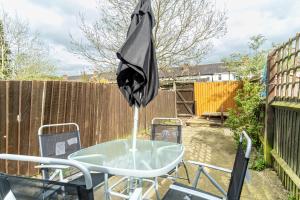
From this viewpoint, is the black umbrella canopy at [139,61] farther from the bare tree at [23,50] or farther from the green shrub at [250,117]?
the bare tree at [23,50]

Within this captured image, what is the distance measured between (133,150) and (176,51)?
323 inches

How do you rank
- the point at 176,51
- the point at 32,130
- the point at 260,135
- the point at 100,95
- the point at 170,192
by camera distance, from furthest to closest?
the point at 176,51 < the point at 100,95 < the point at 260,135 < the point at 32,130 < the point at 170,192

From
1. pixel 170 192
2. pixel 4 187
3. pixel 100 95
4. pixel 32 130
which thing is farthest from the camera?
pixel 100 95

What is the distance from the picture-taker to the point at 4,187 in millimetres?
1336

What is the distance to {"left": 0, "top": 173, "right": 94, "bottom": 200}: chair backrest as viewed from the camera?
1173 mm

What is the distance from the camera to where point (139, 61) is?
7.08 feet

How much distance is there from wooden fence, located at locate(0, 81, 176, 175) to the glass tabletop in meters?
1.43

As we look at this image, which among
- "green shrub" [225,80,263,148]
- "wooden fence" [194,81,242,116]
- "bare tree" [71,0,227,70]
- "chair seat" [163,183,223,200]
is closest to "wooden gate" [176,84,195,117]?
"wooden fence" [194,81,242,116]

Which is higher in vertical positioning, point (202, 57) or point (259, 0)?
point (259, 0)

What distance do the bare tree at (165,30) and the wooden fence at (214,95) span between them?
7.70 feet

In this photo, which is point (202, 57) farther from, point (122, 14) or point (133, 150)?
point (133, 150)

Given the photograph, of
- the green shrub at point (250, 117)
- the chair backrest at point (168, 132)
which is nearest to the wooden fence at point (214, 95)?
the green shrub at point (250, 117)

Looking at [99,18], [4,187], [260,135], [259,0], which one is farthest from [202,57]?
[4,187]

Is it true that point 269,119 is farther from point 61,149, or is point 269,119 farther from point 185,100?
point 185,100
